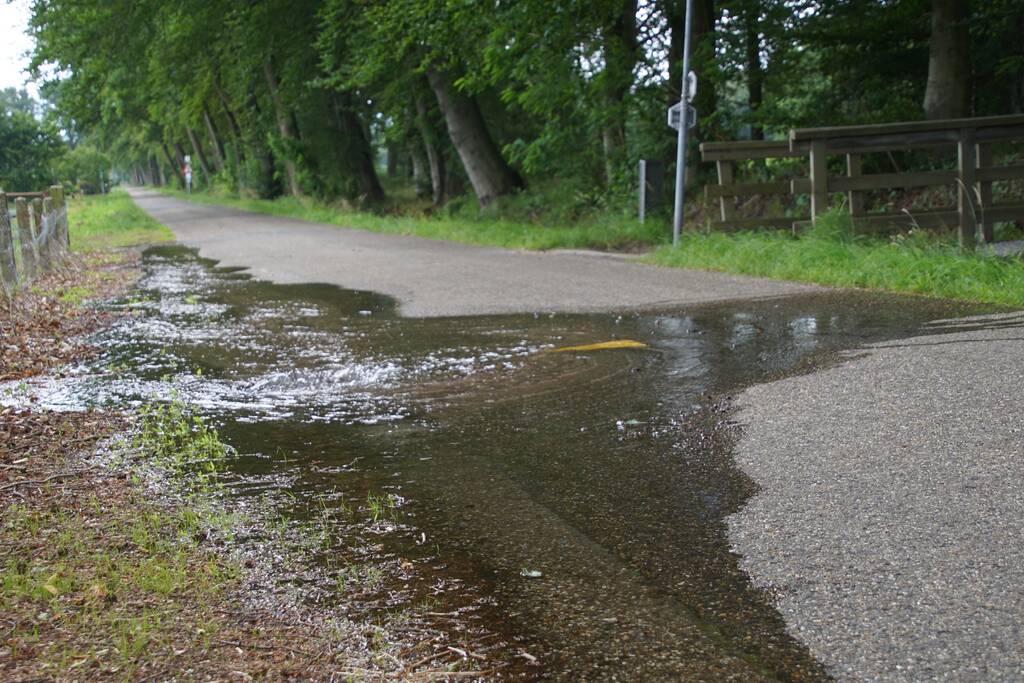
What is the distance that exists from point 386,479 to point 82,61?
2831cm

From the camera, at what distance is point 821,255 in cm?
1205

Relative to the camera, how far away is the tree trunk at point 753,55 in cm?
1808

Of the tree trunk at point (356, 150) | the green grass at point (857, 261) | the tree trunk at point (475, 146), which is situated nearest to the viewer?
the green grass at point (857, 261)

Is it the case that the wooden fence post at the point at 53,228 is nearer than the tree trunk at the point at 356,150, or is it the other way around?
the wooden fence post at the point at 53,228

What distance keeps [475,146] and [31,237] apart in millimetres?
14172

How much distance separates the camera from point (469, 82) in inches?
829

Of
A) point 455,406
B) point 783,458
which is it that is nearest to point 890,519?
point 783,458

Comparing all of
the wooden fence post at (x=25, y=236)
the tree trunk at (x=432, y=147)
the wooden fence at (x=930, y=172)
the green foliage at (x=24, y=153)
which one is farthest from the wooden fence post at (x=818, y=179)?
the green foliage at (x=24, y=153)

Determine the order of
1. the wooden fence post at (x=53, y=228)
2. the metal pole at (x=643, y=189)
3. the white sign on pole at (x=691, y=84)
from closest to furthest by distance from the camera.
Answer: the wooden fence post at (x=53, y=228)
the white sign on pole at (x=691, y=84)
the metal pole at (x=643, y=189)

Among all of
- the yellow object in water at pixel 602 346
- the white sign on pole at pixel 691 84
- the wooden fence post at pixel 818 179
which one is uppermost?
the white sign on pole at pixel 691 84

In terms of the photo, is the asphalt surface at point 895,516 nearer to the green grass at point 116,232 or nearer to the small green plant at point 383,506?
the small green plant at point 383,506

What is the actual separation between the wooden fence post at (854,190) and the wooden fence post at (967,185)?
3.86ft

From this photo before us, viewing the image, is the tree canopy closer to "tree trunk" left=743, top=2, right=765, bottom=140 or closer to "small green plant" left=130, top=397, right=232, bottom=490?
"tree trunk" left=743, top=2, right=765, bottom=140

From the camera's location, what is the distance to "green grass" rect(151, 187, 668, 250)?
1778 cm
